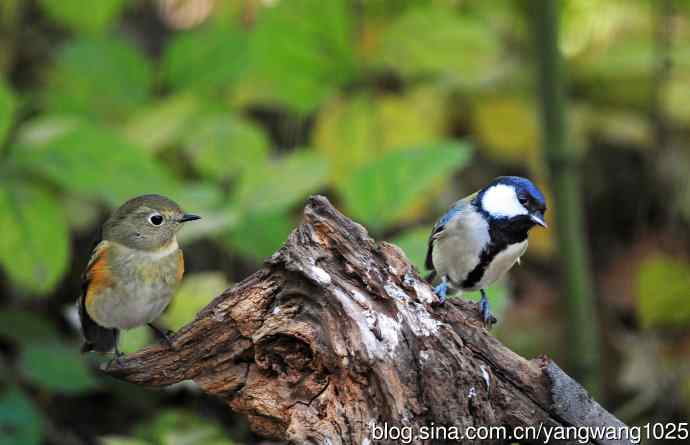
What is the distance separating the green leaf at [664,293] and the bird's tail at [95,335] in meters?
2.47

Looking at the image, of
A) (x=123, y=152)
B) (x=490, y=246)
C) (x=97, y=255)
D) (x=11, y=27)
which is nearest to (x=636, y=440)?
(x=490, y=246)

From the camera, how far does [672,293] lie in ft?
14.4

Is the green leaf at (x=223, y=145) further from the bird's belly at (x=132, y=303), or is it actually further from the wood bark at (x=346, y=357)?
the wood bark at (x=346, y=357)

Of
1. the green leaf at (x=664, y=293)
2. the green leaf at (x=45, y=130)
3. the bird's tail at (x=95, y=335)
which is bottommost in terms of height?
the bird's tail at (x=95, y=335)

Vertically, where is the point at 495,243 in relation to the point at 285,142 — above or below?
below

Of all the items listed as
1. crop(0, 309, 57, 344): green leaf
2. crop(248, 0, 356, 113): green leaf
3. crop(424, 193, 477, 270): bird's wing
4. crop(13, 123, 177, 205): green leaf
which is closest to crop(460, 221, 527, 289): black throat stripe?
crop(424, 193, 477, 270): bird's wing

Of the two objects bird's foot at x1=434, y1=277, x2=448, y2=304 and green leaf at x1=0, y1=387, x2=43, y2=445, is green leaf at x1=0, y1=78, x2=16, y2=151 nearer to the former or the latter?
green leaf at x1=0, y1=387, x2=43, y2=445

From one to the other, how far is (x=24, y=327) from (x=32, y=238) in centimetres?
105

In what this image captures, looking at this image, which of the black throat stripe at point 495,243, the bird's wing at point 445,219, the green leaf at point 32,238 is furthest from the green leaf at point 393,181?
the green leaf at point 32,238

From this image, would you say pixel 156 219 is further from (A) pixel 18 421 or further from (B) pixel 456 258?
(A) pixel 18 421

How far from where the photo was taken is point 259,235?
13.8ft

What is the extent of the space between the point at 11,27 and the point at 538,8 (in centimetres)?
324

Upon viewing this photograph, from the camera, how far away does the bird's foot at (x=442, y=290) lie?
Answer: 2.55 m

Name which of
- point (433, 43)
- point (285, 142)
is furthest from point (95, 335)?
point (285, 142)
